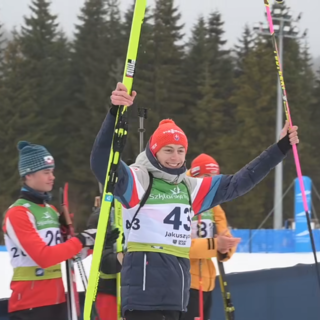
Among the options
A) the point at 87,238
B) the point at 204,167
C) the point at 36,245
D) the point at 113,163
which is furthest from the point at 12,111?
the point at 113,163

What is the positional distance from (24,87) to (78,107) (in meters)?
4.19

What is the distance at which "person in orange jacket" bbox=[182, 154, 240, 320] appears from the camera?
4.05 meters

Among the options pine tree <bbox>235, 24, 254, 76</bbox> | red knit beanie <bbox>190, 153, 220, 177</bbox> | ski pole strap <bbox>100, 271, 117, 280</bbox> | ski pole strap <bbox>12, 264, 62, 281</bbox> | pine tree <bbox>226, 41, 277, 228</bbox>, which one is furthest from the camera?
pine tree <bbox>235, 24, 254, 76</bbox>

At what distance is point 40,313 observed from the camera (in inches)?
129

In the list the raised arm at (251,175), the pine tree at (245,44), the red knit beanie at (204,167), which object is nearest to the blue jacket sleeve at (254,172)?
the raised arm at (251,175)

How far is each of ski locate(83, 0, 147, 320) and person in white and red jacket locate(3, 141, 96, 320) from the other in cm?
74

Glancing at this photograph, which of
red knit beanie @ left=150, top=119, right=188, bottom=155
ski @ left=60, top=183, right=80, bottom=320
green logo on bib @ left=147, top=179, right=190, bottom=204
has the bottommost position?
ski @ left=60, top=183, right=80, bottom=320

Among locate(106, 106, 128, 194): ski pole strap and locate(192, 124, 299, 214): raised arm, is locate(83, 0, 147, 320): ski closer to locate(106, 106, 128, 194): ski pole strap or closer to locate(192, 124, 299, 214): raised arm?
locate(106, 106, 128, 194): ski pole strap

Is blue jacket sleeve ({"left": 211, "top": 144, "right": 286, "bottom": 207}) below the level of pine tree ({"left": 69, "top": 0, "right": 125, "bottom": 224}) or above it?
below

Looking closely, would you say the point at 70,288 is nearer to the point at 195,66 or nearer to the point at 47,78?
the point at 47,78

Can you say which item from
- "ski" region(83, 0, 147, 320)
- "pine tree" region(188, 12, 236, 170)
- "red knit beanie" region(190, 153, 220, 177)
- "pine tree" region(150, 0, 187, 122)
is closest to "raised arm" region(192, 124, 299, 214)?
"ski" region(83, 0, 147, 320)

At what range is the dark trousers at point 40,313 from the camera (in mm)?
3260

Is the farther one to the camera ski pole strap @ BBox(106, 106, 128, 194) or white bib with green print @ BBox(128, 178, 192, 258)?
white bib with green print @ BBox(128, 178, 192, 258)

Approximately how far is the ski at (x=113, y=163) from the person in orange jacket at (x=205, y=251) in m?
1.51
